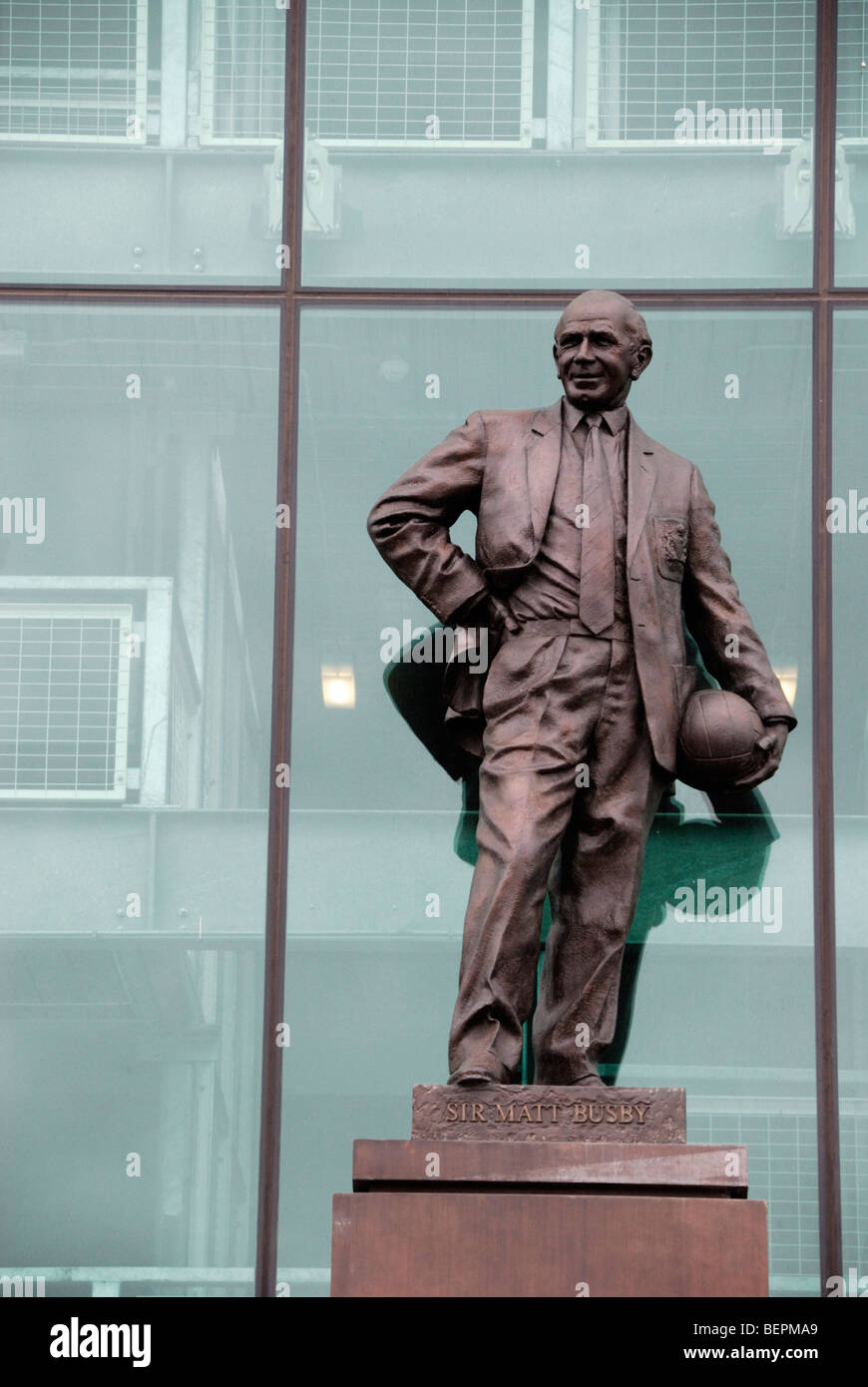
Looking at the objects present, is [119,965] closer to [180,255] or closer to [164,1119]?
[164,1119]

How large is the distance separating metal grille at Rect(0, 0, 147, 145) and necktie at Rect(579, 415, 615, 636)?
10.7 ft

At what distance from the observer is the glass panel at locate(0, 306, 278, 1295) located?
1134 centimetres

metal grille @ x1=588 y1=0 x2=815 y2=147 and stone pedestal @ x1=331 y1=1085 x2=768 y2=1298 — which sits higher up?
metal grille @ x1=588 y1=0 x2=815 y2=147

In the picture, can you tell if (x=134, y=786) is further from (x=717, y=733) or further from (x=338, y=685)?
(x=717, y=733)

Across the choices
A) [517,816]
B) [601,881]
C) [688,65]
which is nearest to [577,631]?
[517,816]

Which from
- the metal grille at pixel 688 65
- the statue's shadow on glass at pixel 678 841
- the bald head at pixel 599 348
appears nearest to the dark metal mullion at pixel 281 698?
the statue's shadow on glass at pixel 678 841

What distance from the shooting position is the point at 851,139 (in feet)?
41.4

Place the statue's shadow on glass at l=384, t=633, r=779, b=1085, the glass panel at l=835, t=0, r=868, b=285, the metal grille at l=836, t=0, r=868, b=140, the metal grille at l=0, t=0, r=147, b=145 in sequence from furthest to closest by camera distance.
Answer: the metal grille at l=0, t=0, r=147, b=145
the metal grille at l=836, t=0, r=868, b=140
the glass panel at l=835, t=0, r=868, b=285
the statue's shadow on glass at l=384, t=633, r=779, b=1085

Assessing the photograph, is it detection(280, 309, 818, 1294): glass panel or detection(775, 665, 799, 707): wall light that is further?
detection(775, 665, 799, 707): wall light

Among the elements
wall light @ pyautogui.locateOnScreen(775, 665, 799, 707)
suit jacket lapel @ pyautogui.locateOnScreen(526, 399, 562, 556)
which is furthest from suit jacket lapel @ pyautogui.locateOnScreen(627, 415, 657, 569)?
wall light @ pyautogui.locateOnScreen(775, 665, 799, 707)

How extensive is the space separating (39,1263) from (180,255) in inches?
173

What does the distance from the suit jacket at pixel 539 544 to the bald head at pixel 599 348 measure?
168 mm

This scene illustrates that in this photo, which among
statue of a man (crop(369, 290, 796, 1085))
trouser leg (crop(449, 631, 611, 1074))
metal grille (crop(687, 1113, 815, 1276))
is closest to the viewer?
trouser leg (crop(449, 631, 611, 1074))

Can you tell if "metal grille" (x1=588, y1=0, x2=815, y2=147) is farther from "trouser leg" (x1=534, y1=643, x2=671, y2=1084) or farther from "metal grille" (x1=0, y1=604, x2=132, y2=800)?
"trouser leg" (x1=534, y1=643, x2=671, y2=1084)
